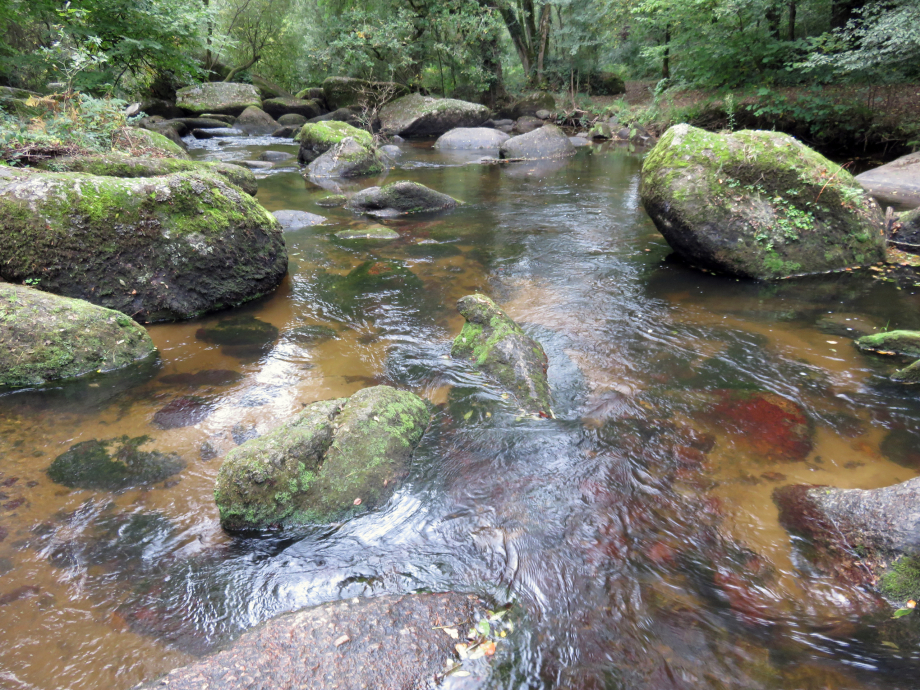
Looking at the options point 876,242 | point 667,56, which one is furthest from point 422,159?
point 876,242

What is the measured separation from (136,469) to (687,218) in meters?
6.85

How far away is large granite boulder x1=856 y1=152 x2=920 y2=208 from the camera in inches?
389

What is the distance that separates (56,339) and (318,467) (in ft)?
10.3

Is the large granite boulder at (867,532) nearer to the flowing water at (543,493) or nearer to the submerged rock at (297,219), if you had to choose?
the flowing water at (543,493)

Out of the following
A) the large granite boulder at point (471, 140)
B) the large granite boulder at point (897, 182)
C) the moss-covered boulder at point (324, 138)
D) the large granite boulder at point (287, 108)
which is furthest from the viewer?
the large granite boulder at point (287, 108)

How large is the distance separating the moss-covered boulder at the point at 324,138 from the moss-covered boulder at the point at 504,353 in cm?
1177

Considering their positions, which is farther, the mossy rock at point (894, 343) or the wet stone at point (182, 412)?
the mossy rock at point (894, 343)

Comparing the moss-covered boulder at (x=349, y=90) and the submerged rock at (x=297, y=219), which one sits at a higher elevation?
the moss-covered boulder at (x=349, y=90)

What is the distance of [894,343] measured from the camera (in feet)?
16.1

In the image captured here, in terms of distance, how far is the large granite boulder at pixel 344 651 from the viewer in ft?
6.73

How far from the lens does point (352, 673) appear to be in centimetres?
212

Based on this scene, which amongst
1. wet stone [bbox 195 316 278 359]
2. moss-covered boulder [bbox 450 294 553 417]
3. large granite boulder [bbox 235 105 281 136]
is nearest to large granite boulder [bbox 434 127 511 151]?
large granite boulder [bbox 235 105 281 136]

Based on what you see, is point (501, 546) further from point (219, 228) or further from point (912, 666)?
point (219, 228)

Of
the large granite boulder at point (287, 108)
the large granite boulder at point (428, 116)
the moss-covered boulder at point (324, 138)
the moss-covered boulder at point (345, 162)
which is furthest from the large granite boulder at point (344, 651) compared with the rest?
the large granite boulder at point (287, 108)
